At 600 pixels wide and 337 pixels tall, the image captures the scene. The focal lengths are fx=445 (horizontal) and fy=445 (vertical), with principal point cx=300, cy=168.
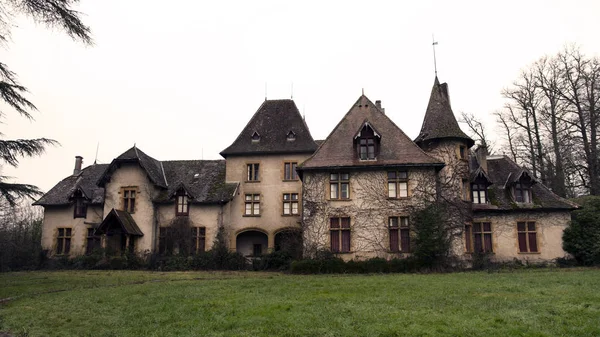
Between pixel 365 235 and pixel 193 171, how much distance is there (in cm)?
1609

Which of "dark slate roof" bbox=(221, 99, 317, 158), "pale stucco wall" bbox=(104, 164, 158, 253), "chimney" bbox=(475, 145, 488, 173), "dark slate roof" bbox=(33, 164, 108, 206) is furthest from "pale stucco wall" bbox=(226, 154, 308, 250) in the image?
"chimney" bbox=(475, 145, 488, 173)

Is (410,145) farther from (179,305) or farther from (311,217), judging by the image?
(179,305)

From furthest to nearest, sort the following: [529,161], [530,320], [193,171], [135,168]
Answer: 1. [529,161]
2. [193,171]
3. [135,168]
4. [530,320]

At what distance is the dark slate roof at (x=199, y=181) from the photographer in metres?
31.1

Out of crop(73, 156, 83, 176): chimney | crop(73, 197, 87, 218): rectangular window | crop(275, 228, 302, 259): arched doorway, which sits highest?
crop(73, 156, 83, 176): chimney

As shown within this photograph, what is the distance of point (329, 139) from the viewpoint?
26547 millimetres

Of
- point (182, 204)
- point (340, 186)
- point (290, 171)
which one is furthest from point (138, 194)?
point (340, 186)

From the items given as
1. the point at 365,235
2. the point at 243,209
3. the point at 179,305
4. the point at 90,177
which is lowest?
the point at 179,305

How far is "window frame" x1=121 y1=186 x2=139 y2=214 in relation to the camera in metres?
31.3

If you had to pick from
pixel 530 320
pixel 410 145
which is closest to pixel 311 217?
pixel 410 145

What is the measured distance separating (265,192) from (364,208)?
9668mm

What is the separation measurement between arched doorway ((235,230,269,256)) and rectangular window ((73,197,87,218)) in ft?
38.0

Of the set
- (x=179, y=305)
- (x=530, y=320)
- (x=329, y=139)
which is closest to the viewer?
(x=530, y=320)

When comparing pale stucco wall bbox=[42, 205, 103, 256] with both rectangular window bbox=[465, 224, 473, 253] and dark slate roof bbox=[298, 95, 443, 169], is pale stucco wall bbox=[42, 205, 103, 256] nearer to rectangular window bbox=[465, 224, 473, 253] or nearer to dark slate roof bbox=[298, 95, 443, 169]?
dark slate roof bbox=[298, 95, 443, 169]
